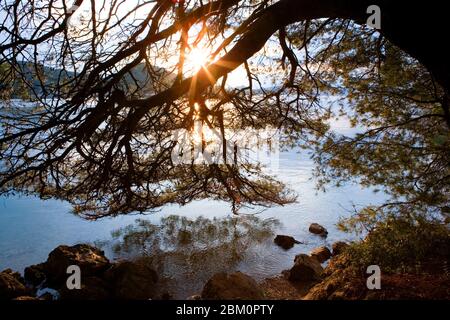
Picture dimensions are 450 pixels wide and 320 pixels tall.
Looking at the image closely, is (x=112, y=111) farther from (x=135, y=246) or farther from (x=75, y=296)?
(x=135, y=246)

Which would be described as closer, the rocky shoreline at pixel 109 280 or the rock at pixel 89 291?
the rocky shoreline at pixel 109 280

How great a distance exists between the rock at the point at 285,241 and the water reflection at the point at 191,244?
0.57 meters

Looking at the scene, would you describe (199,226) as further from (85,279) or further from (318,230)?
(85,279)

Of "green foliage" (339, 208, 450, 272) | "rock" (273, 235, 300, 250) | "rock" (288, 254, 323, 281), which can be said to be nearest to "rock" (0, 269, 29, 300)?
"rock" (288, 254, 323, 281)

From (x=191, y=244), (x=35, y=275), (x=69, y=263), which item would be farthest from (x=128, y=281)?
Result: (x=191, y=244)

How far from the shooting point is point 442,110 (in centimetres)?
654

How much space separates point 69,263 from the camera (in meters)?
13.5

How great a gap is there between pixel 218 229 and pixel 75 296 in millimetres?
9503

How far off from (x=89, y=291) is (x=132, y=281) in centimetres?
147

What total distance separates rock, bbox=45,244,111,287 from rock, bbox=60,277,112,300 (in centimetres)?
113

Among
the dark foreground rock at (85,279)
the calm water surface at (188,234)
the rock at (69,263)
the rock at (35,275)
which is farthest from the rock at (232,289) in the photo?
the rock at (35,275)

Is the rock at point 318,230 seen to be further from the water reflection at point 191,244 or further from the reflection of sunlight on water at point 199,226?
the water reflection at point 191,244

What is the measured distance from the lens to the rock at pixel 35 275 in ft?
44.1

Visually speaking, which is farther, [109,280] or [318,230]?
[318,230]
